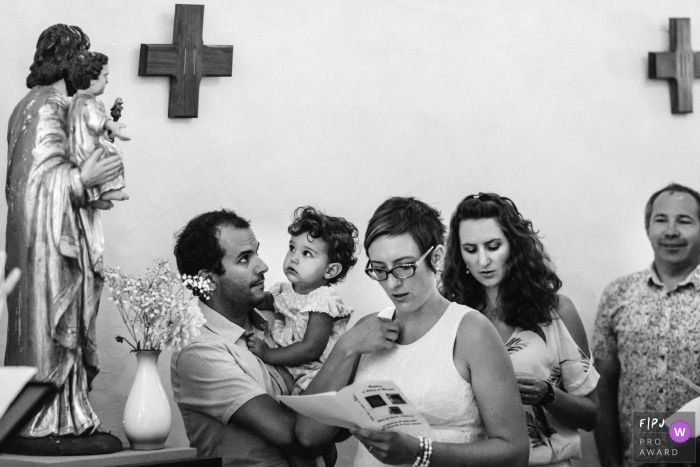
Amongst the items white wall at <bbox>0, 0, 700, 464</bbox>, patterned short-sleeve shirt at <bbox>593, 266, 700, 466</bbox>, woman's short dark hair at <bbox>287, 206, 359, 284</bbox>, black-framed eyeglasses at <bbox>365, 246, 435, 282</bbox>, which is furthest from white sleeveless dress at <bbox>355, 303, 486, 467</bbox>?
patterned short-sleeve shirt at <bbox>593, 266, 700, 466</bbox>

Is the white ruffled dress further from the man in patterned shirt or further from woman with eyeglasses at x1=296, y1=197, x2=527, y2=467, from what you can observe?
the man in patterned shirt

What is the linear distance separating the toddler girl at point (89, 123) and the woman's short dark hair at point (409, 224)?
0.74 meters

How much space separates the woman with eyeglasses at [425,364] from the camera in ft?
8.56

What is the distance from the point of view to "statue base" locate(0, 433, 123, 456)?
260 centimetres

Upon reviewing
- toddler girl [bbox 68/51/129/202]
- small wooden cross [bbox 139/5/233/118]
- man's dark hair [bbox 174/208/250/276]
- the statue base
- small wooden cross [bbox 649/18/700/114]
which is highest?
small wooden cross [bbox 649/18/700/114]

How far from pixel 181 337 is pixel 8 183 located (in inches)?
26.2

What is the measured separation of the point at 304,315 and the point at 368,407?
1.11 meters

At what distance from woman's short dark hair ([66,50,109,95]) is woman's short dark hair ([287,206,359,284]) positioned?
1.07 meters

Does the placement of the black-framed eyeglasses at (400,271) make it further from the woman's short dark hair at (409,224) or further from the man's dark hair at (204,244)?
the man's dark hair at (204,244)

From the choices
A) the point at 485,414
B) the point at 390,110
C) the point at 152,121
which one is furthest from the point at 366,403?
the point at 390,110

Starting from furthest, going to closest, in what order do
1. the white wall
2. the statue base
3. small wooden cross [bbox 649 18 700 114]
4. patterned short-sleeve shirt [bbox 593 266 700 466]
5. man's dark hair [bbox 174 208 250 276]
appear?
A: small wooden cross [bbox 649 18 700 114], patterned short-sleeve shirt [bbox 593 266 700 466], the white wall, man's dark hair [bbox 174 208 250 276], the statue base

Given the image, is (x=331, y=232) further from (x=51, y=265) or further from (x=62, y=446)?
(x=62, y=446)

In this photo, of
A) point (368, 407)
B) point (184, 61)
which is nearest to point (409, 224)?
point (368, 407)

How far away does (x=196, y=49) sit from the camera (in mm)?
3990
